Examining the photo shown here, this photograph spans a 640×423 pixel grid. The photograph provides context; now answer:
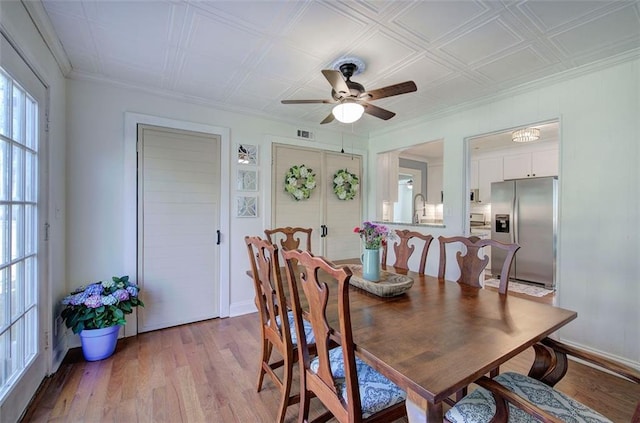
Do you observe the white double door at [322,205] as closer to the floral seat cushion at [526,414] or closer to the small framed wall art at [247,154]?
the small framed wall art at [247,154]

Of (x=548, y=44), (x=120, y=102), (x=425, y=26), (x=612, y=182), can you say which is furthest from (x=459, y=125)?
(x=120, y=102)

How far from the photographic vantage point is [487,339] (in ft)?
3.85

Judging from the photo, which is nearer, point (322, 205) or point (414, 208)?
point (322, 205)

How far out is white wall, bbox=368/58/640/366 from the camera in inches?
87.2

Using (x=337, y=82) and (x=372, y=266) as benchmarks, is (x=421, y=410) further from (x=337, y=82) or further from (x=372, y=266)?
(x=337, y=82)

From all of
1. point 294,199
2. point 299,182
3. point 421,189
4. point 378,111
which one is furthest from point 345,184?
point 421,189

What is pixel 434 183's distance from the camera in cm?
646

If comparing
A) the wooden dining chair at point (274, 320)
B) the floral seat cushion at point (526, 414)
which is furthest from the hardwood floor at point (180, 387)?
the floral seat cushion at point (526, 414)

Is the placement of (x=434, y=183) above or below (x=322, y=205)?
above

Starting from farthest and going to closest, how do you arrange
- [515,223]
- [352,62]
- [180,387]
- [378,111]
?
1. [515,223]
2. [378,111]
3. [352,62]
4. [180,387]

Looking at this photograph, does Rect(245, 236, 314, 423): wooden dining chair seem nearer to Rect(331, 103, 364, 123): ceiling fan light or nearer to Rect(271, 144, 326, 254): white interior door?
Rect(331, 103, 364, 123): ceiling fan light

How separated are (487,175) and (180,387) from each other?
593 centimetres

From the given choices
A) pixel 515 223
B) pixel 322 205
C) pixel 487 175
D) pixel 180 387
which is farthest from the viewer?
pixel 487 175

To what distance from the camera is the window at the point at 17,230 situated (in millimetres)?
1555
